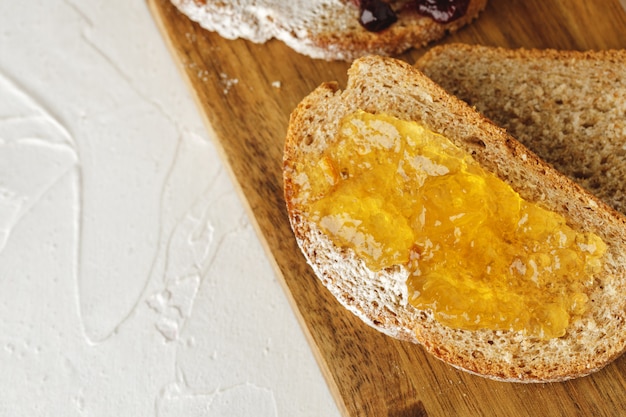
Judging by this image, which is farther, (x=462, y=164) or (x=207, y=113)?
(x=207, y=113)

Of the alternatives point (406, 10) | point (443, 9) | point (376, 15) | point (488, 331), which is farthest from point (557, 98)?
point (488, 331)

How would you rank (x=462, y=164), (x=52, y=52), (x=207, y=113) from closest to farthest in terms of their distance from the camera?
(x=462, y=164) → (x=207, y=113) → (x=52, y=52)

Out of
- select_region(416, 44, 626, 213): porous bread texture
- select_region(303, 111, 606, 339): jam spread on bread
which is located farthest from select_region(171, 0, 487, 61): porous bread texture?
select_region(303, 111, 606, 339): jam spread on bread

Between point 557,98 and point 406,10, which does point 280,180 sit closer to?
point 406,10

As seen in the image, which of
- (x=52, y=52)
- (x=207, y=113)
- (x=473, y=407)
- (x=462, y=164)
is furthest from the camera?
(x=52, y=52)

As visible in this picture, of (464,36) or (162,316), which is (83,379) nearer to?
(162,316)

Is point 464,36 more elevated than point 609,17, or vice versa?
point 464,36

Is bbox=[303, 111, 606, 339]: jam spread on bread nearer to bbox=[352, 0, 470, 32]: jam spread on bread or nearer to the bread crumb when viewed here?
bbox=[352, 0, 470, 32]: jam spread on bread

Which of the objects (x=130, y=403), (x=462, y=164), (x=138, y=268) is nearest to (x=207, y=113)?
(x=138, y=268)
